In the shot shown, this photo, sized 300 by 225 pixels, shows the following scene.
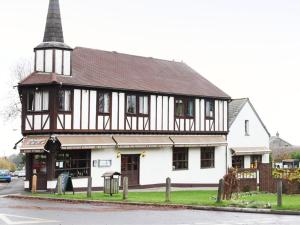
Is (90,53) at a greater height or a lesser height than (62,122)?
greater

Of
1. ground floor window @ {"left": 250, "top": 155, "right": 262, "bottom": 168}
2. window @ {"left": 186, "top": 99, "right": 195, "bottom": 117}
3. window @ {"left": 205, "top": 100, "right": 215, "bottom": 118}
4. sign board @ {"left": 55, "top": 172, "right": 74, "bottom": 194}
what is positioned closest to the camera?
sign board @ {"left": 55, "top": 172, "right": 74, "bottom": 194}

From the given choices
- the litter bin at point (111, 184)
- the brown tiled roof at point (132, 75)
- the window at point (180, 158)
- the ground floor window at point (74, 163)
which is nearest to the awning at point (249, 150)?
the brown tiled roof at point (132, 75)

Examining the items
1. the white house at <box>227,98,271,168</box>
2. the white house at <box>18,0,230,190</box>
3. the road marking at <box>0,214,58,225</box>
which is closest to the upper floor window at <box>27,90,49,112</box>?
the white house at <box>18,0,230,190</box>

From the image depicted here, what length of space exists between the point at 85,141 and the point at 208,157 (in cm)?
1400

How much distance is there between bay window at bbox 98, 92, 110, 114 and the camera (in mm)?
38375

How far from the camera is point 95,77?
39281mm

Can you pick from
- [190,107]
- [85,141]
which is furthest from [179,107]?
[85,141]

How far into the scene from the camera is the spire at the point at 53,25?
37.8 m

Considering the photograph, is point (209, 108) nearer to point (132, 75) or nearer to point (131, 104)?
Answer: point (132, 75)

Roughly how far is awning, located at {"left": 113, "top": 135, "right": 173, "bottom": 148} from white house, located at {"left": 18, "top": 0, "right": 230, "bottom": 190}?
80 millimetres

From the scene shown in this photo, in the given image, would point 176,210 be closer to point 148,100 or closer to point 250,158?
point 148,100

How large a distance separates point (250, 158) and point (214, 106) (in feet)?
25.7

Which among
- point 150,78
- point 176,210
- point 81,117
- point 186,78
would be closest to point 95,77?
point 81,117

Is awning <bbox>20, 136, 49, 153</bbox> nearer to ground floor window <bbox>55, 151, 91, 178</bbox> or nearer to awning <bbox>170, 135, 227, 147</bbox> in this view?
ground floor window <bbox>55, 151, 91, 178</bbox>
